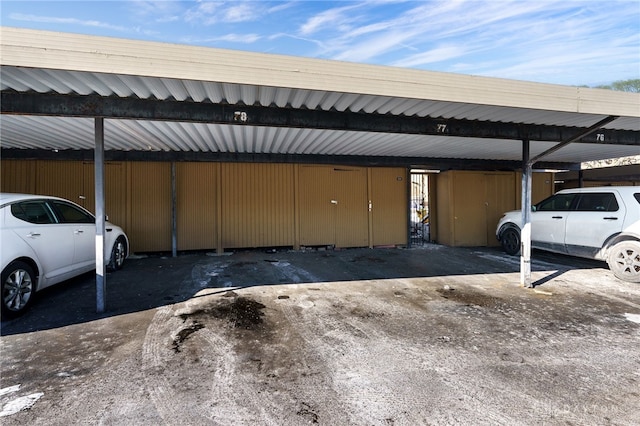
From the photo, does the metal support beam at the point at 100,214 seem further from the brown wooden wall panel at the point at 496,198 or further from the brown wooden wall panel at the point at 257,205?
the brown wooden wall panel at the point at 496,198

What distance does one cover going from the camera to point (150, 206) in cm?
855

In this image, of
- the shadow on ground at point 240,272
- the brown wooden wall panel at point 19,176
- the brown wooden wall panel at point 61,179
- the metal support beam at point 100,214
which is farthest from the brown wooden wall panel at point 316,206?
the brown wooden wall panel at point 19,176

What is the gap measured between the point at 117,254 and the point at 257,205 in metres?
3.71

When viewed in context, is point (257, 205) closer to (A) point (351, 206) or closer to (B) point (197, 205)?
(B) point (197, 205)

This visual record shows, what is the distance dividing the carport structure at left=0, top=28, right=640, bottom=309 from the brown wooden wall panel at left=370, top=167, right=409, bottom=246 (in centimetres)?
301

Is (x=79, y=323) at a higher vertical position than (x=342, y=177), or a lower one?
lower

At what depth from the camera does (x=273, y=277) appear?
617cm

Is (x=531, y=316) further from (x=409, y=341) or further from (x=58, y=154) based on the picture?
(x=58, y=154)

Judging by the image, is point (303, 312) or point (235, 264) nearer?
point (303, 312)

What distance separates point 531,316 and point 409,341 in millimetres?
1925

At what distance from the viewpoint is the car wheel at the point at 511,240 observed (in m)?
8.45

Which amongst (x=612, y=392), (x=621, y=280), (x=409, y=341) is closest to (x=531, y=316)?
(x=612, y=392)

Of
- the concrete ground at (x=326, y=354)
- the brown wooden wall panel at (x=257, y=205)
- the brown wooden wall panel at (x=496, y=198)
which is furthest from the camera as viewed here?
the brown wooden wall panel at (x=496, y=198)

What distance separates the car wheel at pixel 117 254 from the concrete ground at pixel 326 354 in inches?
35.7
